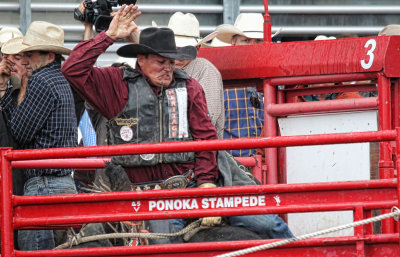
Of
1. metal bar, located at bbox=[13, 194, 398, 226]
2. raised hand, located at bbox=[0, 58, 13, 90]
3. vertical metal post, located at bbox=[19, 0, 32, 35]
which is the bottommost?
metal bar, located at bbox=[13, 194, 398, 226]

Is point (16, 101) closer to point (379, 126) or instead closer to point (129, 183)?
point (129, 183)

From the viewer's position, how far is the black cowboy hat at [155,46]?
5441 millimetres

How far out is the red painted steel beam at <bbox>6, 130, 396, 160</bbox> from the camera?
4.38 meters

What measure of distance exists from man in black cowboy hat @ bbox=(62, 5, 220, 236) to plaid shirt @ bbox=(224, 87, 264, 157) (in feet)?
7.17

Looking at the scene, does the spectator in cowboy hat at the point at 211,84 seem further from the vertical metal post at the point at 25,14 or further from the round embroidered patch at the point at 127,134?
the vertical metal post at the point at 25,14

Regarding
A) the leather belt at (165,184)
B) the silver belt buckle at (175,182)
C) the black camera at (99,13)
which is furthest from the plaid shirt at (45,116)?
the silver belt buckle at (175,182)

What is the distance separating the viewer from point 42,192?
566cm

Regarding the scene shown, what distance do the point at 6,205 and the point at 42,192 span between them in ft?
3.73

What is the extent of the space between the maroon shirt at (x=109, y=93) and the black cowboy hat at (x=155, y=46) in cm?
21

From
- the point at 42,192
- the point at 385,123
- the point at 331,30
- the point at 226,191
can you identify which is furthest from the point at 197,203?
the point at 331,30

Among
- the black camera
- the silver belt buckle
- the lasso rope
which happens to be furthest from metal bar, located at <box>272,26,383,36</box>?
the lasso rope

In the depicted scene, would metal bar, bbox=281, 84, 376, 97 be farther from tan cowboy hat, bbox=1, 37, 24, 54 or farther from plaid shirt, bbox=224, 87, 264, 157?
tan cowboy hat, bbox=1, 37, 24, 54

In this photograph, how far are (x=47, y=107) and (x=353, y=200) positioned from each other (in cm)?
221

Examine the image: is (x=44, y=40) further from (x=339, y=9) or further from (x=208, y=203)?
(x=339, y=9)
